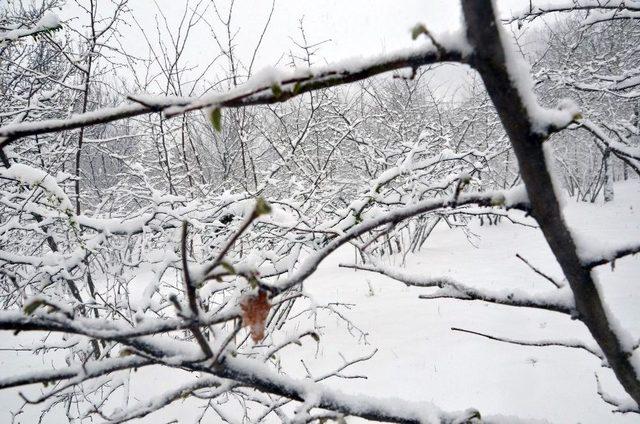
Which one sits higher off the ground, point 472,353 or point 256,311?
point 256,311

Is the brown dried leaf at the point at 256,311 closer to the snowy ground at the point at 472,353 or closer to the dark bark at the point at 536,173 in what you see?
the dark bark at the point at 536,173

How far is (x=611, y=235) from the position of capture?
862cm

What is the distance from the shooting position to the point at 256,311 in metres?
0.51

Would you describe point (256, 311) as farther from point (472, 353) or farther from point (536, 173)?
point (472, 353)

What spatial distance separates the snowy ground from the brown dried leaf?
9.27 ft

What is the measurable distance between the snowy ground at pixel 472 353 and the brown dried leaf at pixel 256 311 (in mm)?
2824

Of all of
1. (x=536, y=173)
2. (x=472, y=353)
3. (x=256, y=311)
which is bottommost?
(x=472, y=353)

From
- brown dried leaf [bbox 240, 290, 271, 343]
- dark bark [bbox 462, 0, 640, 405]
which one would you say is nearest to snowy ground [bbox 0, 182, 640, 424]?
dark bark [bbox 462, 0, 640, 405]

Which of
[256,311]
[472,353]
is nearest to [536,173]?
[256,311]

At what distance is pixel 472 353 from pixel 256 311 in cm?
426

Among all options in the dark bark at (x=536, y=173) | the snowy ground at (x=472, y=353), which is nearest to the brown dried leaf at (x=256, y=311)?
the dark bark at (x=536, y=173)

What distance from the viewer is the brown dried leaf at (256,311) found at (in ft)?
1.67

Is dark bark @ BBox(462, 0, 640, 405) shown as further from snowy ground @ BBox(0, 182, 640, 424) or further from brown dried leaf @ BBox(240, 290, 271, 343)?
snowy ground @ BBox(0, 182, 640, 424)

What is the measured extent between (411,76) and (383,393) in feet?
12.8
